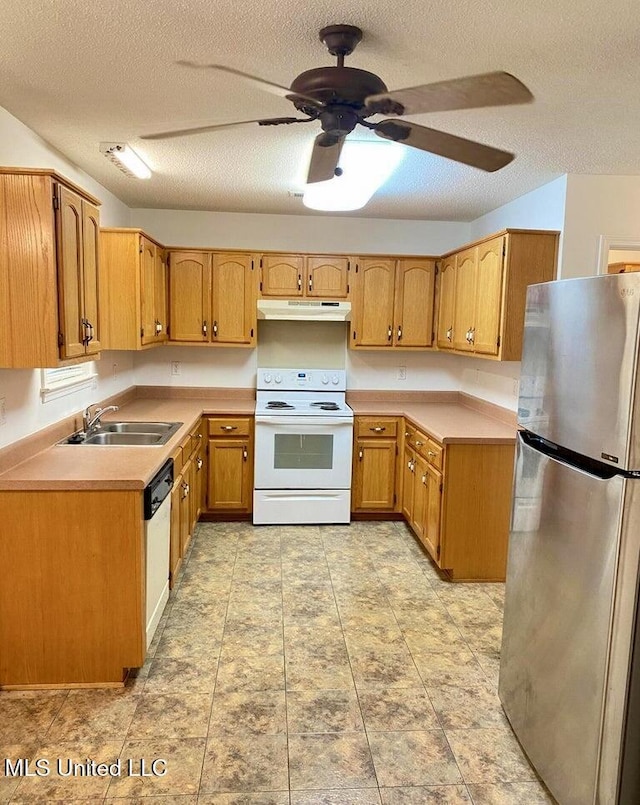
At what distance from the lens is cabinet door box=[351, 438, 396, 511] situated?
4.35 meters

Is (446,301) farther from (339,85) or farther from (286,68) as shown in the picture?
(339,85)

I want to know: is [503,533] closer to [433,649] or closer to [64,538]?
[433,649]

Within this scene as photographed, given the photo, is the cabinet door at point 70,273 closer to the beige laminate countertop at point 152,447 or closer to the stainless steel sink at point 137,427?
the beige laminate countertop at point 152,447

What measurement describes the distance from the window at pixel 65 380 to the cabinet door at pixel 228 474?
1070 mm

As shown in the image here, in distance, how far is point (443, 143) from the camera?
1.81 m

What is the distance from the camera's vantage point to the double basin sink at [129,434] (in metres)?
3.16

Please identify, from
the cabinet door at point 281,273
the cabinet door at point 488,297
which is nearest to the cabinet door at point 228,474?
the cabinet door at point 281,273

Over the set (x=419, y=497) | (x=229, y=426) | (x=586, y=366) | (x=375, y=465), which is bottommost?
(x=419, y=497)

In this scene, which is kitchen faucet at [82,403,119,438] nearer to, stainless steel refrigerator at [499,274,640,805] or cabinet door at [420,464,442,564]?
cabinet door at [420,464,442,564]

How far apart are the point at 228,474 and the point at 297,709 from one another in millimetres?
2200

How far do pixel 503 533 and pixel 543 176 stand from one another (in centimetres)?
209

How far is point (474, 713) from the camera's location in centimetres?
226

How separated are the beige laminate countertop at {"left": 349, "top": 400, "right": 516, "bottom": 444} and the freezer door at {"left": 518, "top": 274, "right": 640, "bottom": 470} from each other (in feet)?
4.47

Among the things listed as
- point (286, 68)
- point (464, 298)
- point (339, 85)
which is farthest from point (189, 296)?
point (339, 85)
